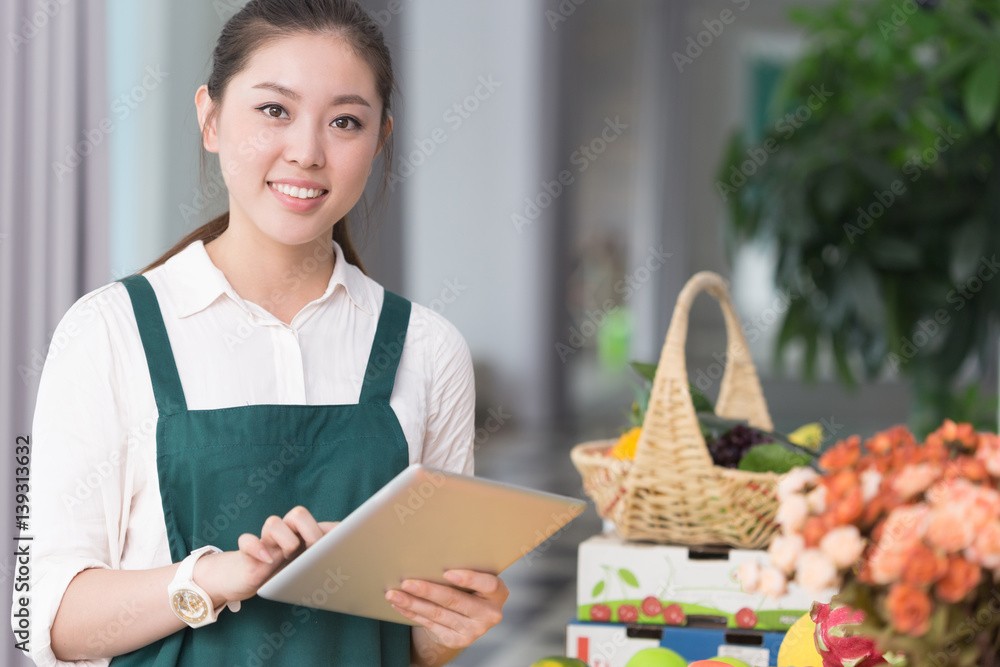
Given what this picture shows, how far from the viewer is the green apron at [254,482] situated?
3.40ft

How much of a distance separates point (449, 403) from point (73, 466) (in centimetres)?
→ 47

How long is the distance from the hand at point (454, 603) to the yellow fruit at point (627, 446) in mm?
650

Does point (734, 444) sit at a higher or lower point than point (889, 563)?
lower

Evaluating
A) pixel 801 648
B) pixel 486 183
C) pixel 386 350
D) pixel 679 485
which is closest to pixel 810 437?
pixel 679 485

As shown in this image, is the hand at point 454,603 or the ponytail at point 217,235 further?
the ponytail at point 217,235

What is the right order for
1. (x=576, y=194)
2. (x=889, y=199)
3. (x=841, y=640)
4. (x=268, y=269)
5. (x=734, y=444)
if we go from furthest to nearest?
(x=576, y=194)
(x=889, y=199)
(x=734, y=444)
(x=268, y=269)
(x=841, y=640)

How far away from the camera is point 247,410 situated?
1070 millimetres

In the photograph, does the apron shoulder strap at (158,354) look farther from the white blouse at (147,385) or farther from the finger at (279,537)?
the finger at (279,537)

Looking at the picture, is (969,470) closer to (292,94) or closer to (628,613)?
(292,94)

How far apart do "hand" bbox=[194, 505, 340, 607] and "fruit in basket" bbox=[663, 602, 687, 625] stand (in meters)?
0.75

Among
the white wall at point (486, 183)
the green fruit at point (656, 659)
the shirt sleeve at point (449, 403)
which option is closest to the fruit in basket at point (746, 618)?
the green fruit at point (656, 659)

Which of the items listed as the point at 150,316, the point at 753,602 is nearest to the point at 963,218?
the point at 753,602

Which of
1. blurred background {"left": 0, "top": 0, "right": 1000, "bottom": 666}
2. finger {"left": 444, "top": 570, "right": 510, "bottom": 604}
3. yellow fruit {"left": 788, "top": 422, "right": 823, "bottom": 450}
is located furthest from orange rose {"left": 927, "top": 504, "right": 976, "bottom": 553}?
yellow fruit {"left": 788, "top": 422, "right": 823, "bottom": 450}

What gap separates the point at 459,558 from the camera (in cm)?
95
